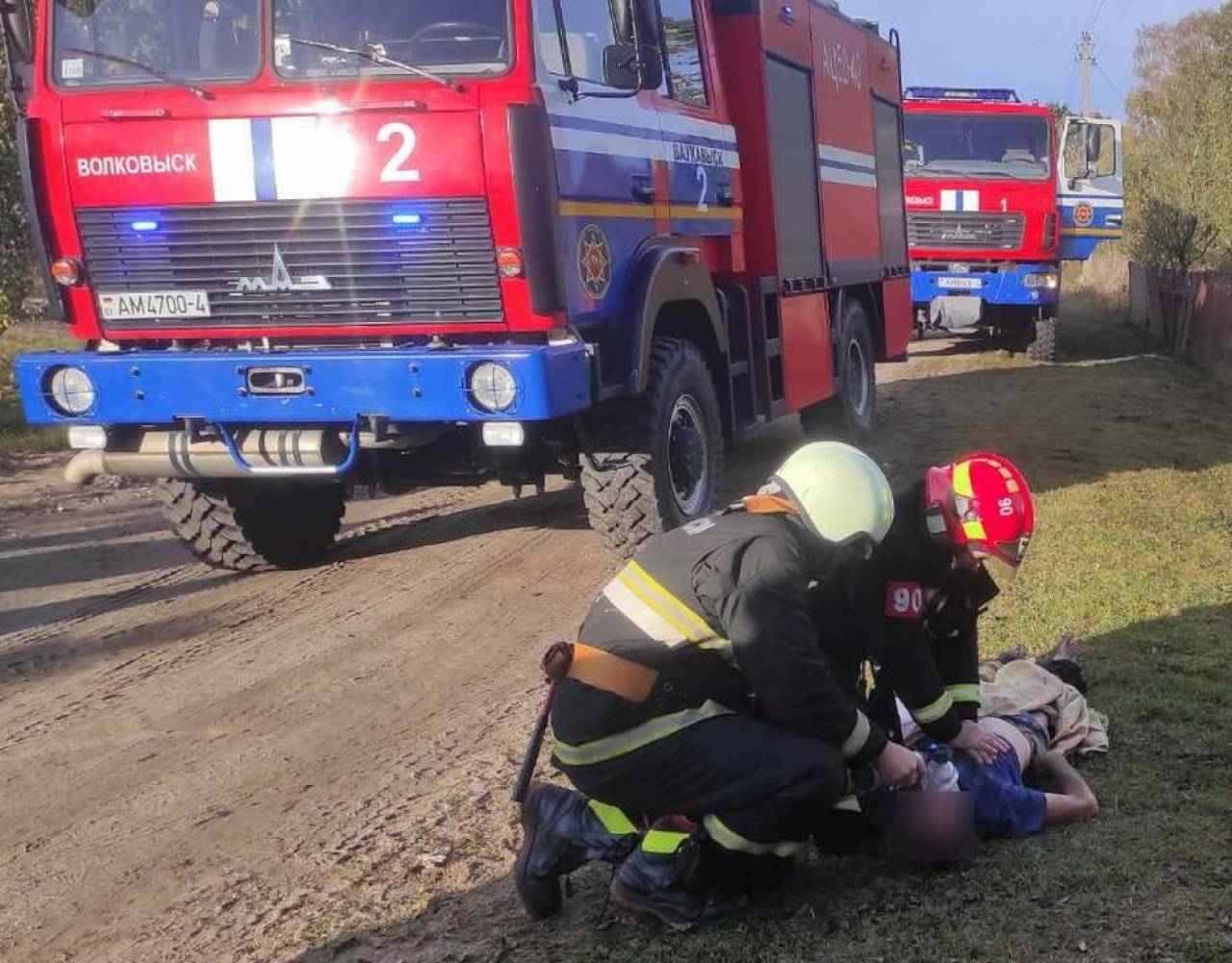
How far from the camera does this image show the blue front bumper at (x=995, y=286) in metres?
15.8

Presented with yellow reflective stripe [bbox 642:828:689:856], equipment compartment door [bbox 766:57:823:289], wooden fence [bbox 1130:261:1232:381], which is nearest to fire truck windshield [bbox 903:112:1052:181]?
wooden fence [bbox 1130:261:1232:381]

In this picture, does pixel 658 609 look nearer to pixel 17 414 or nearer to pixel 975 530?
pixel 975 530

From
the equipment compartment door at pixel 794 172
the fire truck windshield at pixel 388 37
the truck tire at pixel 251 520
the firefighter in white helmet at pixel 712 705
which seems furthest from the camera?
the equipment compartment door at pixel 794 172

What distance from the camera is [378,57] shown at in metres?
5.38

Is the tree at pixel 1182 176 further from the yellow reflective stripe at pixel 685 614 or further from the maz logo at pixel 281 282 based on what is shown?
the yellow reflective stripe at pixel 685 614

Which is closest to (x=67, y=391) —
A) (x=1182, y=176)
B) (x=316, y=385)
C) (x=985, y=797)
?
(x=316, y=385)

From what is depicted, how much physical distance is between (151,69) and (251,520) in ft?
7.67

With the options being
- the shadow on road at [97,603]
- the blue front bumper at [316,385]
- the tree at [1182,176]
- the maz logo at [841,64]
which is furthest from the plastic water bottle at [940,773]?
the tree at [1182,176]

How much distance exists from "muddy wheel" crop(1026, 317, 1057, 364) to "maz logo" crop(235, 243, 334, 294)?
40.7 ft

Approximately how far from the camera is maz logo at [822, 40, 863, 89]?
361 inches

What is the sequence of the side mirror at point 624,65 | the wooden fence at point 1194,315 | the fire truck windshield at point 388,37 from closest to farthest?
the fire truck windshield at point 388,37
the side mirror at point 624,65
the wooden fence at point 1194,315

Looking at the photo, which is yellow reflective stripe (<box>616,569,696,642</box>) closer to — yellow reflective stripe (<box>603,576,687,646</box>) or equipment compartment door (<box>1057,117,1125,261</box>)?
yellow reflective stripe (<box>603,576,687,646</box>)

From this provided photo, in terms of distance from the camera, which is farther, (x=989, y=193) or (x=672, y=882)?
(x=989, y=193)

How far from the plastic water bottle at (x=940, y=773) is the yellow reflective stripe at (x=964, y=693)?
163 millimetres
